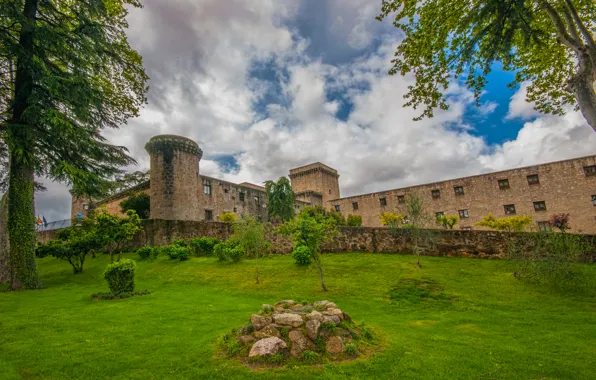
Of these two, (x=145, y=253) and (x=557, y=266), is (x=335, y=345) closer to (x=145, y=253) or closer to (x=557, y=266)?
(x=557, y=266)

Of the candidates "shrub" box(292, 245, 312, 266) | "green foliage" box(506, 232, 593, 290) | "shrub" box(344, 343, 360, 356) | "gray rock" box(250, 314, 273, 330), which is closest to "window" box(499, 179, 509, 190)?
"green foliage" box(506, 232, 593, 290)

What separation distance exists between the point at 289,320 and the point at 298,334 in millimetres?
378

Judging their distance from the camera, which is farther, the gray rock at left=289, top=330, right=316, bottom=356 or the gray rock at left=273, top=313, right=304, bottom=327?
the gray rock at left=273, top=313, right=304, bottom=327

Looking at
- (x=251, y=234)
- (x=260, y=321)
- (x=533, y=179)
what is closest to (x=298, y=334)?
(x=260, y=321)

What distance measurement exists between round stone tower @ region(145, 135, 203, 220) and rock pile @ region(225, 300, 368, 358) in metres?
23.2

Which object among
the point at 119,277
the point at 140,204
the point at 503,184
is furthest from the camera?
the point at 503,184

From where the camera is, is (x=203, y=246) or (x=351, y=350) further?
(x=203, y=246)

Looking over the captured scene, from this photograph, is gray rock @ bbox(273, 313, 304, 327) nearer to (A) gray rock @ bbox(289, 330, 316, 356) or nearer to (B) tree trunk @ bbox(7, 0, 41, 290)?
(A) gray rock @ bbox(289, 330, 316, 356)

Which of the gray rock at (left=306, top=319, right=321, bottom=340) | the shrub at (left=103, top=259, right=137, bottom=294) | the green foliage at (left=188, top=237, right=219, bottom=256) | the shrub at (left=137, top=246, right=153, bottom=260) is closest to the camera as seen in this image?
the gray rock at (left=306, top=319, right=321, bottom=340)

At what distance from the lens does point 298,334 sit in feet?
17.4

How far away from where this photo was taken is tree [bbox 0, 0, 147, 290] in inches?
481

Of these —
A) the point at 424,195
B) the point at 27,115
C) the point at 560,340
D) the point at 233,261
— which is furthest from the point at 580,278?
the point at 424,195

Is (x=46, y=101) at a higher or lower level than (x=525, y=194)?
higher

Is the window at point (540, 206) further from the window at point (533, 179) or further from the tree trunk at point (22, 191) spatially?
the tree trunk at point (22, 191)
